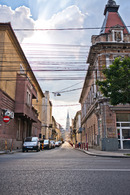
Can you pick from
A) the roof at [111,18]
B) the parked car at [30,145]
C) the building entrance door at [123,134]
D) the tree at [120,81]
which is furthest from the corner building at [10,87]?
the roof at [111,18]

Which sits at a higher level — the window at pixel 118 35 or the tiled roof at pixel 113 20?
the tiled roof at pixel 113 20

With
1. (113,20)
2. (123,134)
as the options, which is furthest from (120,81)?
(113,20)

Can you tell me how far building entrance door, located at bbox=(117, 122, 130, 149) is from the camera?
2109cm

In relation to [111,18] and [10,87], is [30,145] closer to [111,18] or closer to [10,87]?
[10,87]

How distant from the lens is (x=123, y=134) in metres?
21.4

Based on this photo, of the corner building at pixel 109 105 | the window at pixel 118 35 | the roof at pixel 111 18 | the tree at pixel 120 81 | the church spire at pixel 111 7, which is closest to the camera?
the tree at pixel 120 81

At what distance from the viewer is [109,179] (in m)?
4.55

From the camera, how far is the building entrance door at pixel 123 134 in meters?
21.1

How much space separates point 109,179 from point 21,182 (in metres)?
2.10

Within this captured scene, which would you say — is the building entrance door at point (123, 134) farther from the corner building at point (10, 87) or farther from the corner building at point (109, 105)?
the corner building at point (10, 87)

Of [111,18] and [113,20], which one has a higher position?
[111,18]

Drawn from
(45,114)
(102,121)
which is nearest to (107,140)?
(102,121)

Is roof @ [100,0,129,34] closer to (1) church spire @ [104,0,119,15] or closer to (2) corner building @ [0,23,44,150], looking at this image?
(1) church spire @ [104,0,119,15]

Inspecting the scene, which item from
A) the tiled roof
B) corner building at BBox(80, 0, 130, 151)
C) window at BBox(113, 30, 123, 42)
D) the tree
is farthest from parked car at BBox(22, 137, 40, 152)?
the tiled roof
